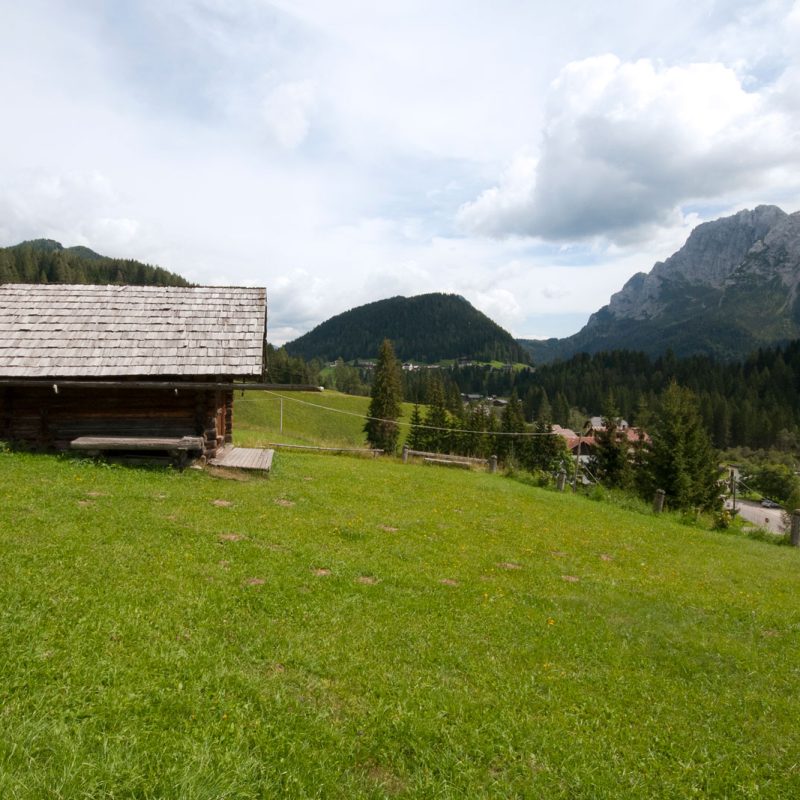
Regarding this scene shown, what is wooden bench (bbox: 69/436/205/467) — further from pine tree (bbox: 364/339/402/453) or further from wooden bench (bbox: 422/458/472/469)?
pine tree (bbox: 364/339/402/453)

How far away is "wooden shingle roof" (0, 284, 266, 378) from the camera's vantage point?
51.3ft

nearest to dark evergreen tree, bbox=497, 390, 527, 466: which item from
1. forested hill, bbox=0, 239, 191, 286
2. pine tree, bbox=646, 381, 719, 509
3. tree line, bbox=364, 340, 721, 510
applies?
tree line, bbox=364, 340, 721, 510

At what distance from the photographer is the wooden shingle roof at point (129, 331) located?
15648 millimetres

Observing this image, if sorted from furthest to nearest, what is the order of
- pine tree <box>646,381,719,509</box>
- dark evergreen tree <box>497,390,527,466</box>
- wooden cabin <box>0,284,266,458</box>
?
dark evergreen tree <box>497,390,527,466</box> < pine tree <box>646,381,719,509</box> < wooden cabin <box>0,284,266,458</box>

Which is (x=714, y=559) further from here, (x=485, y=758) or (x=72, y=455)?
(x=72, y=455)

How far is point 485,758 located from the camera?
4695 mm

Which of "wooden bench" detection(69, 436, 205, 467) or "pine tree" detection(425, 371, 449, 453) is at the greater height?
"wooden bench" detection(69, 436, 205, 467)

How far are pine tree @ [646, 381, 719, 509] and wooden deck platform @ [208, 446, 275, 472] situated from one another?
30075mm

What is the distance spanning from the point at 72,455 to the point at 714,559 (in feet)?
64.9

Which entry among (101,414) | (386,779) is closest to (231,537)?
(386,779)

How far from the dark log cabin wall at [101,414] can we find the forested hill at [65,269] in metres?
119

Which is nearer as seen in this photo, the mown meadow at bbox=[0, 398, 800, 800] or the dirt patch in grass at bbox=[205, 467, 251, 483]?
the mown meadow at bbox=[0, 398, 800, 800]

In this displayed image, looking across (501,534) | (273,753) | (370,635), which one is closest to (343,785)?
(273,753)

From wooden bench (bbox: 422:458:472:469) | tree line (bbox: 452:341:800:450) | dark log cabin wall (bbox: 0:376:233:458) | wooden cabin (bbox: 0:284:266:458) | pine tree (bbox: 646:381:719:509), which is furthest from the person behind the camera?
tree line (bbox: 452:341:800:450)
